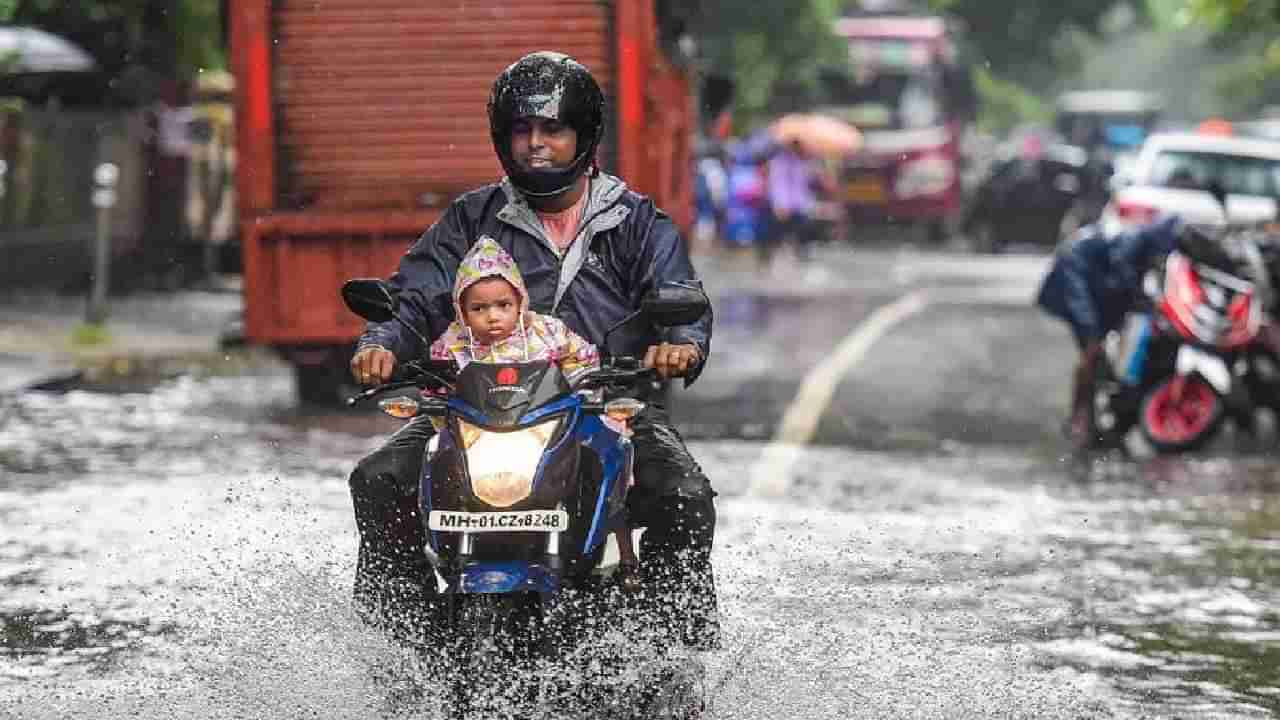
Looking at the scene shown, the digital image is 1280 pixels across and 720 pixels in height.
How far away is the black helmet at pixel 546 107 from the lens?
7.31 metres

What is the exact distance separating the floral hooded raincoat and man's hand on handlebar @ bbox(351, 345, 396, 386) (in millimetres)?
120

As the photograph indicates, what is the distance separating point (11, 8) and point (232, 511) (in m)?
3.47

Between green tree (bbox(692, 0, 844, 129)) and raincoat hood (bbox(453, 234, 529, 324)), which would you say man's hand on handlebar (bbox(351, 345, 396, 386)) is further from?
green tree (bbox(692, 0, 844, 129))

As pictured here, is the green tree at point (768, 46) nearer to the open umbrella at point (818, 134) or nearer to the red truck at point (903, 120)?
the red truck at point (903, 120)

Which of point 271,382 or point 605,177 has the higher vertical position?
point 605,177

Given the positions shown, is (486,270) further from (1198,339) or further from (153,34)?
(153,34)

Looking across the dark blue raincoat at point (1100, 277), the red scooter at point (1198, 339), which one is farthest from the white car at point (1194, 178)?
the dark blue raincoat at point (1100, 277)

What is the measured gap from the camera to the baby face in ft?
23.0

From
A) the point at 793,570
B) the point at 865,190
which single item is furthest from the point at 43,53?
the point at 865,190

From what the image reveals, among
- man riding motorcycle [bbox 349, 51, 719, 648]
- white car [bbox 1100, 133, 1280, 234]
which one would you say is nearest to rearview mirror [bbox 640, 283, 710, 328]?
man riding motorcycle [bbox 349, 51, 719, 648]

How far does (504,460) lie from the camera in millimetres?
6832

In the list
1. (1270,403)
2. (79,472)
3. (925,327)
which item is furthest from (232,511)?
(925,327)

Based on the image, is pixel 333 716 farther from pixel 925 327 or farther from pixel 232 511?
pixel 925 327

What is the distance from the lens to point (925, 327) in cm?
2589
